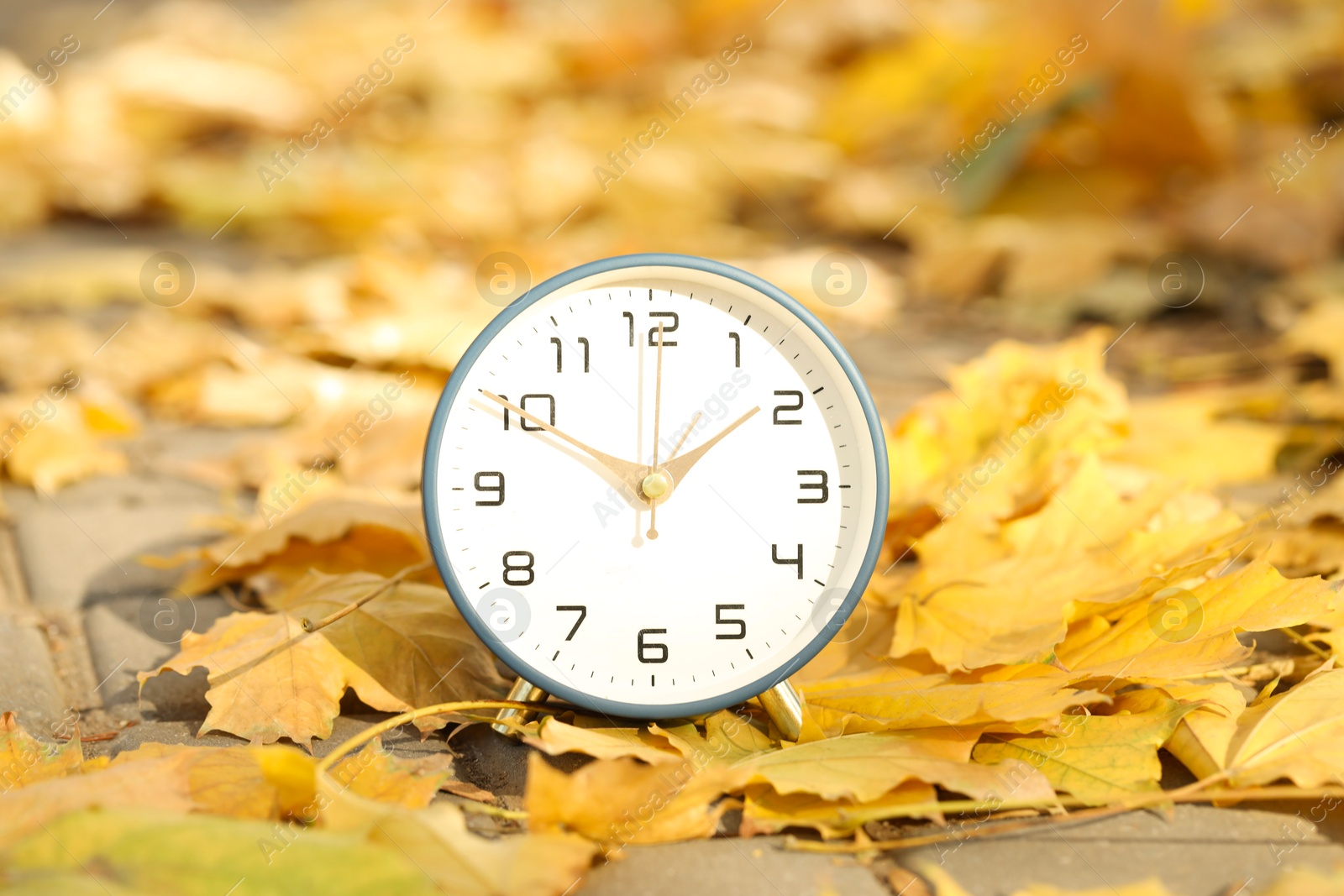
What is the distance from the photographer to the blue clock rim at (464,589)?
4.27 feet

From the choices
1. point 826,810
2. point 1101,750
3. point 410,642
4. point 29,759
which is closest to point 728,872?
point 826,810

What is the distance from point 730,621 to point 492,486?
349mm

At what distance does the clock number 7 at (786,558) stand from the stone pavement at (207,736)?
34 centimetres

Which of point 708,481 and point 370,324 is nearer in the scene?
point 708,481

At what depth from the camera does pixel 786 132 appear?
523 centimetres

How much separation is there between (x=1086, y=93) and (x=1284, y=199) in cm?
72

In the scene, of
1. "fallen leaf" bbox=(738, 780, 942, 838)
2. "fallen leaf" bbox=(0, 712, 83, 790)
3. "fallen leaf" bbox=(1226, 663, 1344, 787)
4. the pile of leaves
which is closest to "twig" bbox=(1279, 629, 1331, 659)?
the pile of leaves

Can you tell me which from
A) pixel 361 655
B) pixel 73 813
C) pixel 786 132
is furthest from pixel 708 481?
pixel 786 132

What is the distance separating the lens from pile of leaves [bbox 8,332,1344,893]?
98 centimetres

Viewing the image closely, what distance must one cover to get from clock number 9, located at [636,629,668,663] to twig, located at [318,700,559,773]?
14 cm

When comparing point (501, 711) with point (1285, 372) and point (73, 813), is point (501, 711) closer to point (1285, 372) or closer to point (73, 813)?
point (73, 813)

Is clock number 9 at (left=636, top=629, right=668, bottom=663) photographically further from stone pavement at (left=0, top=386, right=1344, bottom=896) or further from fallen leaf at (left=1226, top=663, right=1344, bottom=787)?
fallen leaf at (left=1226, top=663, right=1344, bottom=787)

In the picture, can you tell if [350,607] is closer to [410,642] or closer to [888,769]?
[410,642]

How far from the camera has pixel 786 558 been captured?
134cm
